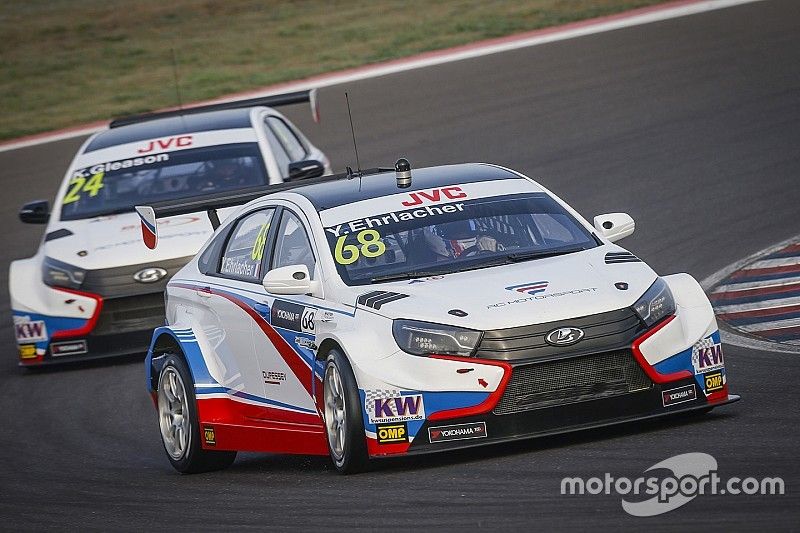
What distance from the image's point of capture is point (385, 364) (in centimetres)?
752

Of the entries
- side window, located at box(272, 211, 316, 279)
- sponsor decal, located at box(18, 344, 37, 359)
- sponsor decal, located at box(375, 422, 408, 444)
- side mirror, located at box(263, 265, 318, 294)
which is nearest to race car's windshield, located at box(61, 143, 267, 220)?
sponsor decal, located at box(18, 344, 37, 359)

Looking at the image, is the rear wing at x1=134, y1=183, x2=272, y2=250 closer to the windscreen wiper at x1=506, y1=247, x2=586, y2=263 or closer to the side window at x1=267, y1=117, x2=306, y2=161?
the windscreen wiper at x1=506, y1=247, x2=586, y2=263

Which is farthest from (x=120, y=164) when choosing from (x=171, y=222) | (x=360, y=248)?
(x=360, y=248)

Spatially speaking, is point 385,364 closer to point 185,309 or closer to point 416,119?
point 185,309

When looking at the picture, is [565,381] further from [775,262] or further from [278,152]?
[278,152]

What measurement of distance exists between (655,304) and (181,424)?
289 centimetres

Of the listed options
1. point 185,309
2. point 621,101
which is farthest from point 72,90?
point 185,309

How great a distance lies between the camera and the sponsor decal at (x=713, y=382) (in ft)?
25.6

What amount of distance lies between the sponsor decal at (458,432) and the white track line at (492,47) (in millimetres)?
18133

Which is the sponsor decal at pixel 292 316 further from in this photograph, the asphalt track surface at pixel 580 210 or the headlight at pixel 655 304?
the headlight at pixel 655 304

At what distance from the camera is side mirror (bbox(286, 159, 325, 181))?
14.1 metres

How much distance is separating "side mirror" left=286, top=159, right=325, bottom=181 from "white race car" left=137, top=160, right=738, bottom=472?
4.09 m

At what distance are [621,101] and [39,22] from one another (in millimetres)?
20477

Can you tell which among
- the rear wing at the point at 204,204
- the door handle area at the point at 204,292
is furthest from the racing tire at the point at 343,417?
the rear wing at the point at 204,204
